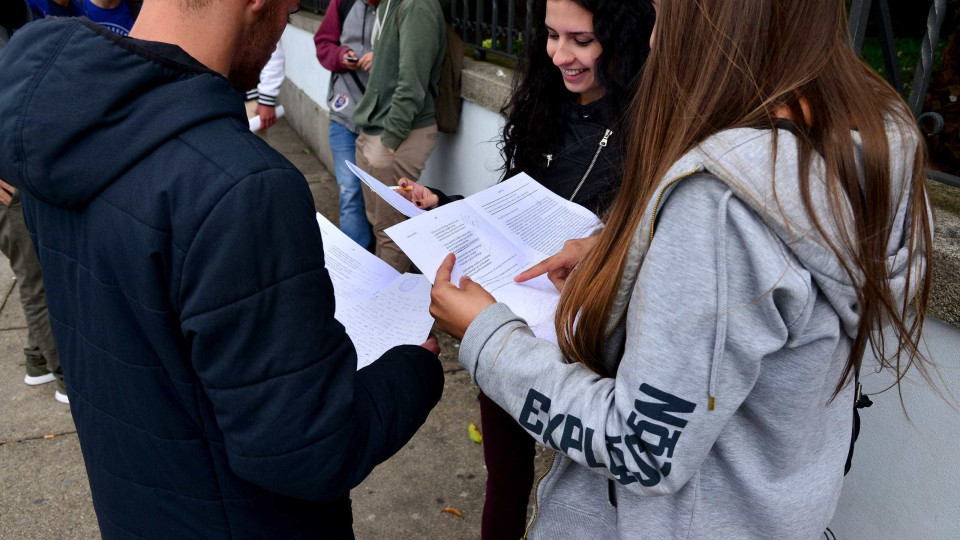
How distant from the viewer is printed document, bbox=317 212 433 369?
5.02 feet

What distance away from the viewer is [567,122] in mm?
2309

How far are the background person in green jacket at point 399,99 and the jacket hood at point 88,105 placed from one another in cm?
285

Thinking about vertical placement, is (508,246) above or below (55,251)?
below

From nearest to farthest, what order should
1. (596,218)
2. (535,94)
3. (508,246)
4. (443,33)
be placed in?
(508,246) < (596,218) < (535,94) < (443,33)

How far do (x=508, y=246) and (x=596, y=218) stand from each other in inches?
11.7

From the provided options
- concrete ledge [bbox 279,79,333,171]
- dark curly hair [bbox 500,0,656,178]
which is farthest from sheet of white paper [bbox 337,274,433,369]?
concrete ledge [bbox 279,79,333,171]

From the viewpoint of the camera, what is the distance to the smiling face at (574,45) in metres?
2.20

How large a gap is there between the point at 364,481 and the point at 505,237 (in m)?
1.81

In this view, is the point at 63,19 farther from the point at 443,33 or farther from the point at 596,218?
the point at 443,33

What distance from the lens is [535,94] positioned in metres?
2.40

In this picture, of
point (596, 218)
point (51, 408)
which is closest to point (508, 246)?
point (596, 218)

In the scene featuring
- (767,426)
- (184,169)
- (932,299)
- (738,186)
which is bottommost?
(932,299)

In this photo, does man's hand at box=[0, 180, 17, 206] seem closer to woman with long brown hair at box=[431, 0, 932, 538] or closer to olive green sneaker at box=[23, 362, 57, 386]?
olive green sneaker at box=[23, 362, 57, 386]

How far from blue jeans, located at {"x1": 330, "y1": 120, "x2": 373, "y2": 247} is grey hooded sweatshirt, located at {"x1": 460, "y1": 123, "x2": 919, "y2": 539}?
11.5 ft
